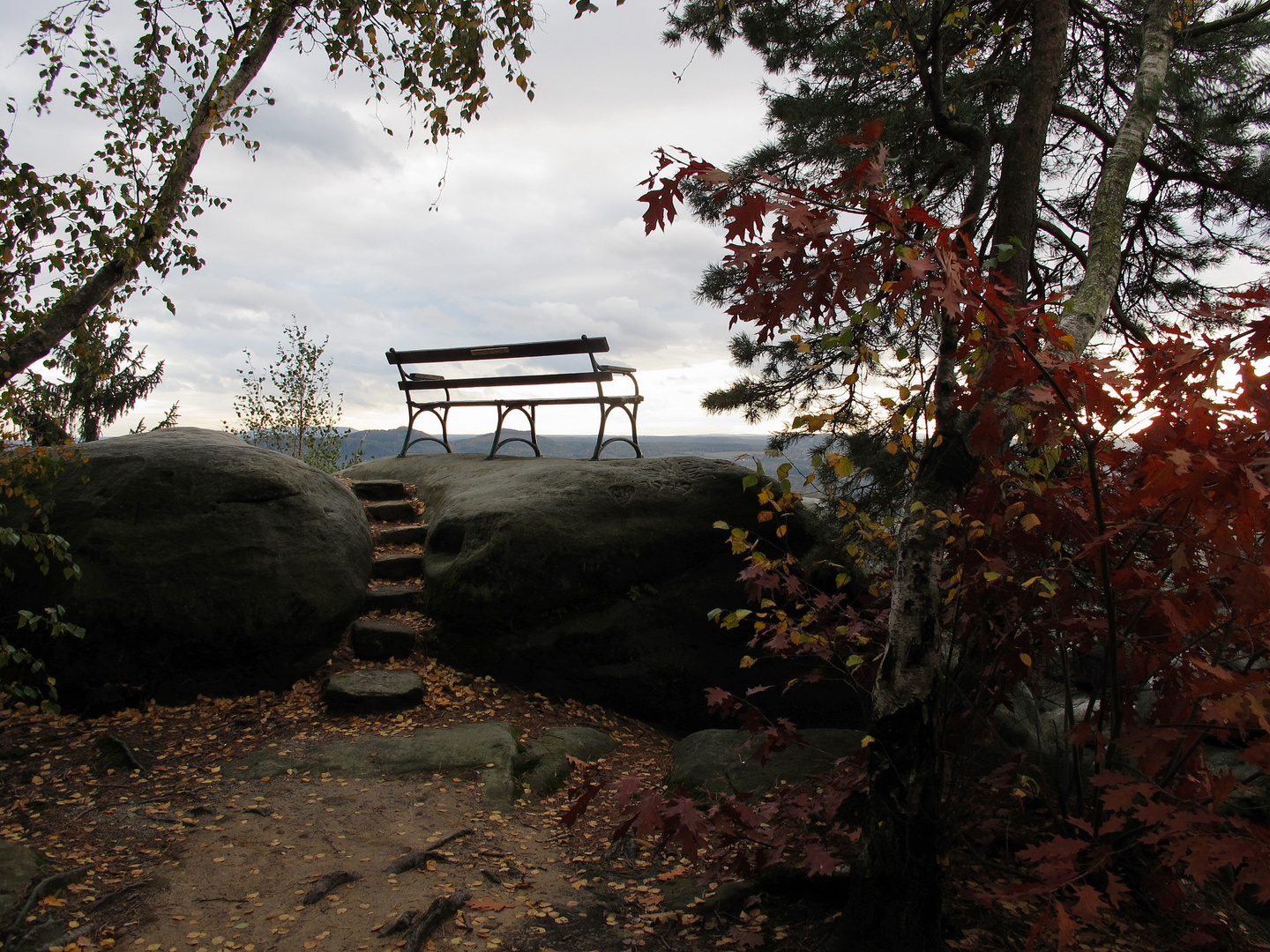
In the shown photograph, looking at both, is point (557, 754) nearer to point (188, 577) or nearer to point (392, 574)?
point (392, 574)

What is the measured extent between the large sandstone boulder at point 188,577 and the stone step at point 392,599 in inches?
11.8

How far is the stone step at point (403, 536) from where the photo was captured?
20.6 ft

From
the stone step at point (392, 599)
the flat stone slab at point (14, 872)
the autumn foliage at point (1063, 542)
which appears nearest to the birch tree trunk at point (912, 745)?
the autumn foliage at point (1063, 542)

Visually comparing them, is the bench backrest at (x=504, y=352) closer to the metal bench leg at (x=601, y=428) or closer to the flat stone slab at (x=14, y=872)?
the metal bench leg at (x=601, y=428)

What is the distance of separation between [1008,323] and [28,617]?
13.2 feet

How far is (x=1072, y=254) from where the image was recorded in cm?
576

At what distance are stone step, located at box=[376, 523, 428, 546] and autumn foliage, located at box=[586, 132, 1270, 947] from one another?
391 centimetres

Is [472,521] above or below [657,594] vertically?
above

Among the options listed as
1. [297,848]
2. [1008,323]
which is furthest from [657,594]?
[1008,323]

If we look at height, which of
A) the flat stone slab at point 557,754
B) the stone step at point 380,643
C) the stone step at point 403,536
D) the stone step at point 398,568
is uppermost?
the stone step at point 403,536

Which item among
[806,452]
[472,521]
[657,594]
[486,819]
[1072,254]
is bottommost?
[486,819]

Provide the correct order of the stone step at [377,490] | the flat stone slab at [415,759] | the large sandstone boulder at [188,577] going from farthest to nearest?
the stone step at [377,490], the large sandstone boulder at [188,577], the flat stone slab at [415,759]

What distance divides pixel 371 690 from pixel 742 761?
218 cm

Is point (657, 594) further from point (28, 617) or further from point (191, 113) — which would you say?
point (191, 113)
